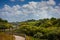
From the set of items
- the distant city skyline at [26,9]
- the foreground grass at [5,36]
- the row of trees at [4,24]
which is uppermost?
the distant city skyline at [26,9]

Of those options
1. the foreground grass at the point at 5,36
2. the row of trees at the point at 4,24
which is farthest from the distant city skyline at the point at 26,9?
the foreground grass at the point at 5,36

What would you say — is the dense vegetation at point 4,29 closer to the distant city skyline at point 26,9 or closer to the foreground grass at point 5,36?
the foreground grass at point 5,36

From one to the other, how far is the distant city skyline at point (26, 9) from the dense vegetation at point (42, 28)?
0.39 feet

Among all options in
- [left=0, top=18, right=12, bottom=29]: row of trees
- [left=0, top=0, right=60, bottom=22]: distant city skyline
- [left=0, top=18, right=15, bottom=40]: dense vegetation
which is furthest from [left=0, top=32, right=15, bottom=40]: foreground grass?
[left=0, top=0, right=60, bottom=22]: distant city skyline

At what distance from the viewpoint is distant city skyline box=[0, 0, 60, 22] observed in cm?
357

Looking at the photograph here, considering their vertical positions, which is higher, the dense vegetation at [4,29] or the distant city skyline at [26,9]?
A: the distant city skyline at [26,9]

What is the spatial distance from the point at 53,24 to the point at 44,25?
210 millimetres

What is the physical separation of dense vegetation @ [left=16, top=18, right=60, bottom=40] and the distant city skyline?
4.6 inches

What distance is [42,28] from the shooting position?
354 cm

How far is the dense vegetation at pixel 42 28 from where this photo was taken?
11.3 feet

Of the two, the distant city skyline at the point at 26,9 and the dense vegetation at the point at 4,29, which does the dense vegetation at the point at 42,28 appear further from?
the dense vegetation at the point at 4,29

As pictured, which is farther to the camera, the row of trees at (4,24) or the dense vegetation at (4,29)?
the row of trees at (4,24)

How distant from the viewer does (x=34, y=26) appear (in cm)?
356

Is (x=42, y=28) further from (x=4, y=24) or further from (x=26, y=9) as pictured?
(x=4, y=24)
